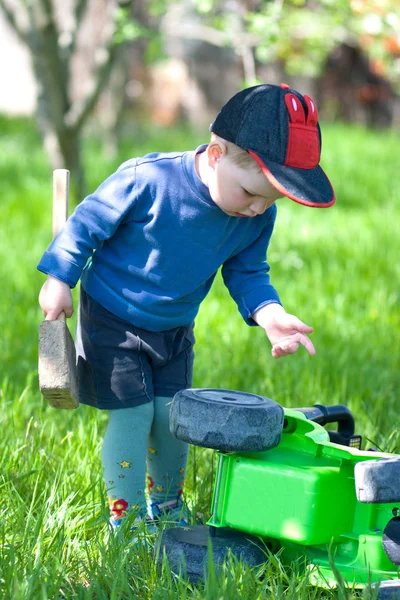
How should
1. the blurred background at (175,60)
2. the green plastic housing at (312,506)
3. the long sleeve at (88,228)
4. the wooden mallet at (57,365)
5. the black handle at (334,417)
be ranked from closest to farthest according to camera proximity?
1. the green plastic housing at (312,506)
2. the wooden mallet at (57,365)
3. the long sleeve at (88,228)
4. the black handle at (334,417)
5. the blurred background at (175,60)

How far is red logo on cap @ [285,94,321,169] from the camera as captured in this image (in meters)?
2.15

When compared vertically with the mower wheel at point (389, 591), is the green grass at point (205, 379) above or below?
below

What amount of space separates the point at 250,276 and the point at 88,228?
1.68 feet

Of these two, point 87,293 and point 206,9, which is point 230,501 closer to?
point 87,293

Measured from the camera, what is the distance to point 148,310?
8.07ft

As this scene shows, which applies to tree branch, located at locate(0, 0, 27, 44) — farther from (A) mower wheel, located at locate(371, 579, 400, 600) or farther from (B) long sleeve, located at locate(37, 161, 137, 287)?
(A) mower wheel, located at locate(371, 579, 400, 600)

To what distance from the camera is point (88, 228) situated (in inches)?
93.1

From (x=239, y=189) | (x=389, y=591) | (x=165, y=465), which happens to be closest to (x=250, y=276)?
(x=239, y=189)

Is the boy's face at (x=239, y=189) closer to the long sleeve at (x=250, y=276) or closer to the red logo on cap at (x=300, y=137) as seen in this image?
the red logo on cap at (x=300, y=137)

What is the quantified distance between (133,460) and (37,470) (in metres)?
0.30

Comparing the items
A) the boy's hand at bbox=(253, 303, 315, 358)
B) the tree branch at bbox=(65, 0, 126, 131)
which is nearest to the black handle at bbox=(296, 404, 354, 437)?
the boy's hand at bbox=(253, 303, 315, 358)

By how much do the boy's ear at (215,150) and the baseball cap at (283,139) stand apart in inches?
1.3

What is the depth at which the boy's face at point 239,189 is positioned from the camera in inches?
86.8

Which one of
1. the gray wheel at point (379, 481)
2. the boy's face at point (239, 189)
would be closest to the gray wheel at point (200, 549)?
the gray wheel at point (379, 481)
